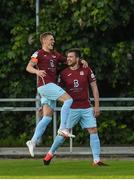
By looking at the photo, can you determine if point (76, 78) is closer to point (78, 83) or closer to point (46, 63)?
point (78, 83)

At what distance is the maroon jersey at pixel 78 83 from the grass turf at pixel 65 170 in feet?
3.30

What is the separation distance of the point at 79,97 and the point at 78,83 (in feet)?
0.73

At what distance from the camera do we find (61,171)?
39.5ft

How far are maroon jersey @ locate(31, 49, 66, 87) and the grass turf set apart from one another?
135 centimetres

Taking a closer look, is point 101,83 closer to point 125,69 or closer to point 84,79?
point 125,69

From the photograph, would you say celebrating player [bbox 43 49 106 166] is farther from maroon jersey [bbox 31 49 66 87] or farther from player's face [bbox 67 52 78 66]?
maroon jersey [bbox 31 49 66 87]

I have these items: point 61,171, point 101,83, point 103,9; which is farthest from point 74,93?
point 101,83

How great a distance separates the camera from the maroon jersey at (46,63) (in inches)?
512

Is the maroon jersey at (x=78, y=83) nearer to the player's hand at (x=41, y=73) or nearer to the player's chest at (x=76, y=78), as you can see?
the player's chest at (x=76, y=78)

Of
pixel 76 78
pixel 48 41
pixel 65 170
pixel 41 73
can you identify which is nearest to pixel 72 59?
pixel 76 78

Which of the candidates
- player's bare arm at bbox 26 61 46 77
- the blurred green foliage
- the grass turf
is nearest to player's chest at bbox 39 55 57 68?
player's bare arm at bbox 26 61 46 77

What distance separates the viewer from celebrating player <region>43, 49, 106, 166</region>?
43.2ft

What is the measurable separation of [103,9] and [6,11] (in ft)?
9.40

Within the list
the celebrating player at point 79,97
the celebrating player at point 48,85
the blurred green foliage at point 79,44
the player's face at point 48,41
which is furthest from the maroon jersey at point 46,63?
the blurred green foliage at point 79,44
